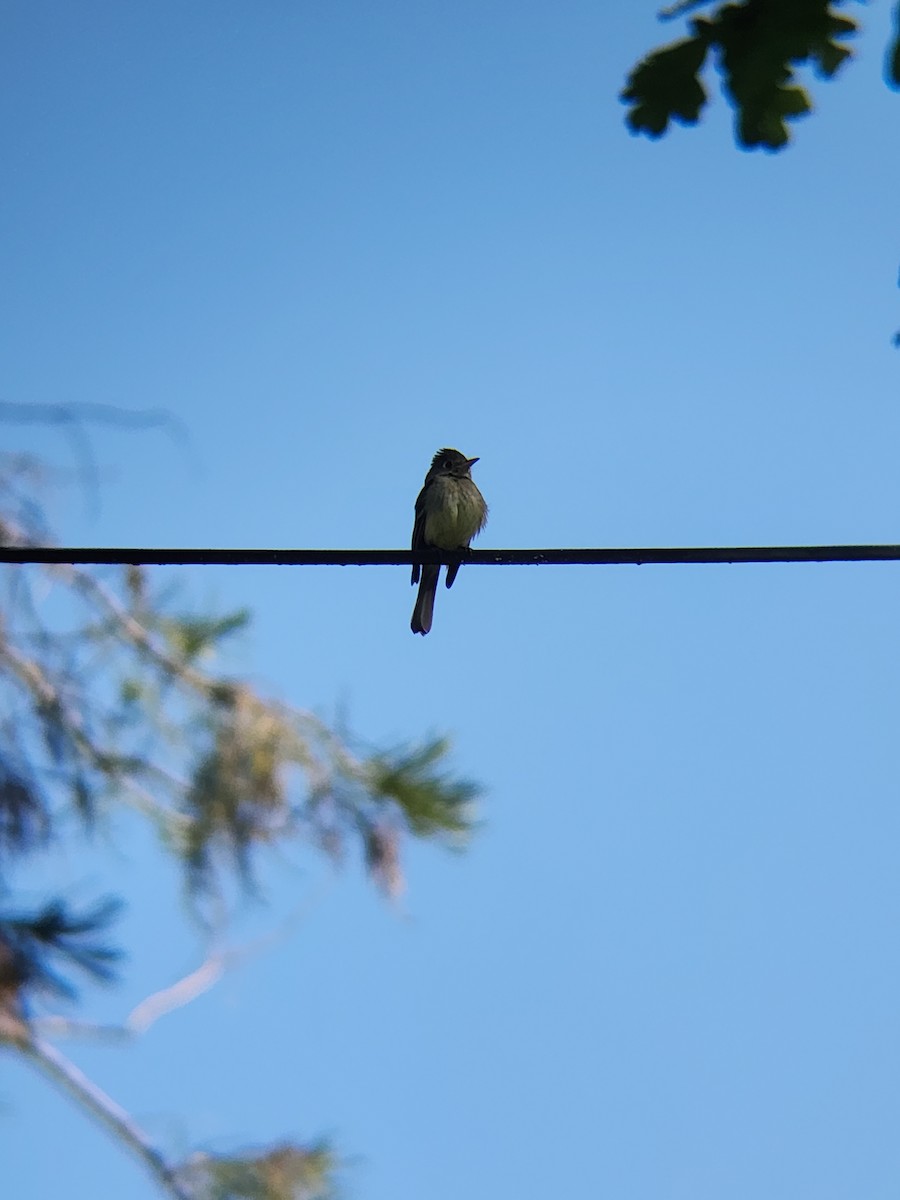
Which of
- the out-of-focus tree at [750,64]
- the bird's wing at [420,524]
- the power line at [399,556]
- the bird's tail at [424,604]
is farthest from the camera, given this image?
the bird's wing at [420,524]

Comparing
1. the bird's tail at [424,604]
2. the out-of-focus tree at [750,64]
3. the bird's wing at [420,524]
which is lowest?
the bird's tail at [424,604]

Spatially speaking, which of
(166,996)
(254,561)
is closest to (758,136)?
(254,561)

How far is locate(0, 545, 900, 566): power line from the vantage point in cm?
241

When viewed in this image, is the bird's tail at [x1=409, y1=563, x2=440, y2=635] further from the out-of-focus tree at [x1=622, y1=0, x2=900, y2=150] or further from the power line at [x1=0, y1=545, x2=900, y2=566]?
the out-of-focus tree at [x1=622, y1=0, x2=900, y2=150]

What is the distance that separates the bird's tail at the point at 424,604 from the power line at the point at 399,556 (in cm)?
257

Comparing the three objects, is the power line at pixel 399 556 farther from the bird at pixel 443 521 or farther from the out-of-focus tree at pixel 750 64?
the bird at pixel 443 521

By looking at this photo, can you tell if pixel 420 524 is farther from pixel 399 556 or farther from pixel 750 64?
pixel 750 64

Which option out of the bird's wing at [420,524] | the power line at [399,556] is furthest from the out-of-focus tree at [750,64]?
the bird's wing at [420,524]

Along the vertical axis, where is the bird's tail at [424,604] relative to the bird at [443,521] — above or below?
below

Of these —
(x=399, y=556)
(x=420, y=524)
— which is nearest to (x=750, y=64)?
(x=399, y=556)

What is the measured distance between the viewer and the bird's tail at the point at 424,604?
17.6ft

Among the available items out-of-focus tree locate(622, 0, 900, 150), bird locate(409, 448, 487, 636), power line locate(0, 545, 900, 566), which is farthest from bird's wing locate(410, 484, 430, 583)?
out-of-focus tree locate(622, 0, 900, 150)

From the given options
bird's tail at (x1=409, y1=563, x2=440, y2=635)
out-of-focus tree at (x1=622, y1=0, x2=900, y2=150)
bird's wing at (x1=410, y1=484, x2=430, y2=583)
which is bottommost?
bird's tail at (x1=409, y1=563, x2=440, y2=635)

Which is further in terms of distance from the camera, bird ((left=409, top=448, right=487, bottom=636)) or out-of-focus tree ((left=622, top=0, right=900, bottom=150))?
bird ((left=409, top=448, right=487, bottom=636))
